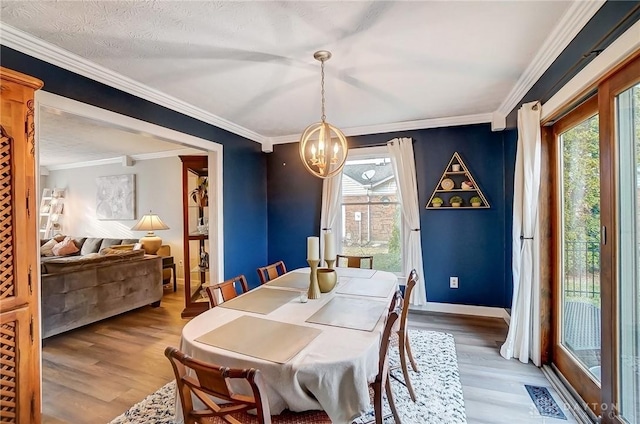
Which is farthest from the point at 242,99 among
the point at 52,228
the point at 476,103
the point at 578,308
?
the point at 52,228

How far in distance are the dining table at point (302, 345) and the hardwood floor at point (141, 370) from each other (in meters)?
1.05

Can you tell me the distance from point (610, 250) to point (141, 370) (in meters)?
3.48

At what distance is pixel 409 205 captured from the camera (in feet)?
12.8

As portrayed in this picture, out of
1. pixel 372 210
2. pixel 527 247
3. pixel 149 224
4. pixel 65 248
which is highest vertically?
pixel 372 210

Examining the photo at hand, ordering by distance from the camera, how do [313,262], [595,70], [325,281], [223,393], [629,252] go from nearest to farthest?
[223,393], [629,252], [595,70], [313,262], [325,281]

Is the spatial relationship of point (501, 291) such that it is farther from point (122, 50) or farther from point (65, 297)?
point (65, 297)

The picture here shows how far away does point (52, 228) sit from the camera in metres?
7.07

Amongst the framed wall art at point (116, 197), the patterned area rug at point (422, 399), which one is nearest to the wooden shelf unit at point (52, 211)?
the framed wall art at point (116, 197)

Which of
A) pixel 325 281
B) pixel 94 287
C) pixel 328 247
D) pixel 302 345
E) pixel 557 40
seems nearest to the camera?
pixel 302 345

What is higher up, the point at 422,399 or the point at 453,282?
the point at 453,282

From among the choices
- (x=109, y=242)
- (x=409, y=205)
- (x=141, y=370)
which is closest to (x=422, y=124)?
(x=409, y=205)

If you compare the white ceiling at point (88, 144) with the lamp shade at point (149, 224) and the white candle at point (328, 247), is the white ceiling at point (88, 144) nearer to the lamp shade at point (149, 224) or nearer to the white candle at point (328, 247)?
the lamp shade at point (149, 224)

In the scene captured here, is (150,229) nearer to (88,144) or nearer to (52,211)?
(88,144)

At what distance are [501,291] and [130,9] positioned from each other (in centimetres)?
437
